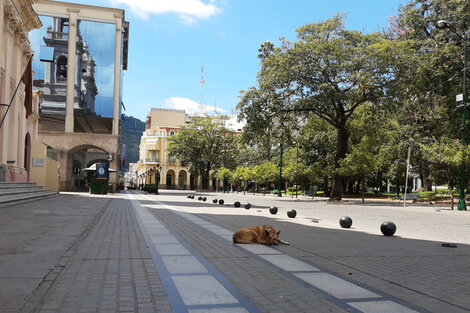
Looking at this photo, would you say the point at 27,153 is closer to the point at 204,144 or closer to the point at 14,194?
the point at 14,194

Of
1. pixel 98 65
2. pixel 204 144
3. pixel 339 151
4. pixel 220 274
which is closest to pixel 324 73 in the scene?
pixel 339 151

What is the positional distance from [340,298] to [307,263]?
6.88 ft

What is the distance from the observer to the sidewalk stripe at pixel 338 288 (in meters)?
4.39

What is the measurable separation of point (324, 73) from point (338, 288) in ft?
87.7

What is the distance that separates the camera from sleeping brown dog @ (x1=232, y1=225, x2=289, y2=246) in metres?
8.81

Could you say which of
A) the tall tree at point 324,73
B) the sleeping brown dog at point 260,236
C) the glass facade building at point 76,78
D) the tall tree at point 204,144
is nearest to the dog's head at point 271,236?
the sleeping brown dog at point 260,236

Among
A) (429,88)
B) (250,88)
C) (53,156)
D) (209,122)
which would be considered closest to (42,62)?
(53,156)

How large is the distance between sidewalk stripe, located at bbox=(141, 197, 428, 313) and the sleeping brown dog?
1.16 metres

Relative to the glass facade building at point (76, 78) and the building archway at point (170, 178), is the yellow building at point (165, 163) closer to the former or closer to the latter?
the building archway at point (170, 178)

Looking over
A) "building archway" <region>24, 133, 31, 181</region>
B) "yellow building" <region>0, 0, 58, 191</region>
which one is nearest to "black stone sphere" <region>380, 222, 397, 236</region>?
"yellow building" <region>0, 0, 58, 191</region>

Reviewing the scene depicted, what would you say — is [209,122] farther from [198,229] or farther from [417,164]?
[198,229]

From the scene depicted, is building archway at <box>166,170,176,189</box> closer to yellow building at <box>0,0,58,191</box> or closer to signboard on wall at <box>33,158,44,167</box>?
yellow building at <box>0,0,58,191</box>

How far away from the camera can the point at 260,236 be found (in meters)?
9.00

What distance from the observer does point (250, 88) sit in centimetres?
3291
